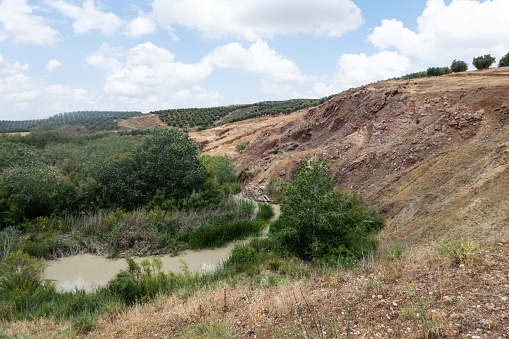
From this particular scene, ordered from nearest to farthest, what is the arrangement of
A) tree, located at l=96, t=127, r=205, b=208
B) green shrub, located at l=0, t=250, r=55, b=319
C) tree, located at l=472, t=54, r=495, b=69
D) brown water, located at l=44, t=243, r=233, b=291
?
green shrub, located at l=0, t=250, r=55, b=319 < brown water, located at l=44, t=243, r=233, b=291 < tree, located at l=96, t=127, r=205, b=208 < tree, located at l=472, t=54, r=495, b=69

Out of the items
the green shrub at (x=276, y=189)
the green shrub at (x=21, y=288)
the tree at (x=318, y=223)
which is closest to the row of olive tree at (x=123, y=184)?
the green shrub at (x=276, y=189)

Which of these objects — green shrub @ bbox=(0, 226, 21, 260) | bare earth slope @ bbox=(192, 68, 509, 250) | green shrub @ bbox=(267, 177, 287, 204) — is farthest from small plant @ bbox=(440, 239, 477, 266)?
green shrub @ bbox=(267, 177, 287, 204)

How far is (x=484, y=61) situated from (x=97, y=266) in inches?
1089

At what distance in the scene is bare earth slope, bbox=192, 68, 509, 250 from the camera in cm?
966

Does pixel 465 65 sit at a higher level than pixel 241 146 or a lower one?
higher

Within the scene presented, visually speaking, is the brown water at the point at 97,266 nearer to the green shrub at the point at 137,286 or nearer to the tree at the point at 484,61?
the green shrub at the point at 137,286

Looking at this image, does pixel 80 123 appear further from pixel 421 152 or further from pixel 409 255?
pixel 409 255

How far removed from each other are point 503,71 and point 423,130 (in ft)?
23.9

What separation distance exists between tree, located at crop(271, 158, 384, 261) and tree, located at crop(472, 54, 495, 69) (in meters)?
19.9

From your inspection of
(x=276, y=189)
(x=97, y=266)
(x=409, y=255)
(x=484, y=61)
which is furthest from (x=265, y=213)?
(x=484, y=61)

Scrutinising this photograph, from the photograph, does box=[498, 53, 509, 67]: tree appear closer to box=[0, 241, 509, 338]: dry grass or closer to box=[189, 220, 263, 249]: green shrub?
box=[189, 220, 263, 249]: green shrub

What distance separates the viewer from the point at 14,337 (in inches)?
234

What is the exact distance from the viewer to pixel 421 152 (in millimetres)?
15641

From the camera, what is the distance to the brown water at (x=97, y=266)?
38.3ft
